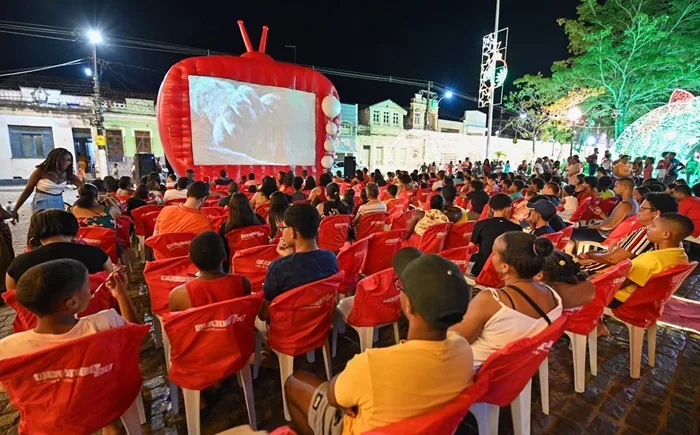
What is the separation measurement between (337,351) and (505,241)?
1.78 metres

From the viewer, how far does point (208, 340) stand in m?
1.81

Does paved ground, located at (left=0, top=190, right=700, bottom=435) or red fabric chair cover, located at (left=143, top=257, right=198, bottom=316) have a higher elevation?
red fabric chair cover, located at (left=143, top=257, right=198, bottom=316)

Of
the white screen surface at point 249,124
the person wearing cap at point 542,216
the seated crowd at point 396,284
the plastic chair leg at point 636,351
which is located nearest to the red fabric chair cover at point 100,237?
the seated crowd at point 396,284

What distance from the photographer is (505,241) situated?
1.83 m

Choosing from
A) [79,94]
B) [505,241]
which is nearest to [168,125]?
[505,241]

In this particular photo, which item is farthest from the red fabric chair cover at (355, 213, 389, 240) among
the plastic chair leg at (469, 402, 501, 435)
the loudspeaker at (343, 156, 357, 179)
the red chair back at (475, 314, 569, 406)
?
the loudspeaker at (343, 156, 357, 179)

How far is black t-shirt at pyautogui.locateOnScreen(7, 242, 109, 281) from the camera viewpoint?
2.12m

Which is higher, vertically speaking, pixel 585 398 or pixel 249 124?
pixel 249 124

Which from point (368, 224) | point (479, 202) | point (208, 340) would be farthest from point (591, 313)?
point (479, 202)

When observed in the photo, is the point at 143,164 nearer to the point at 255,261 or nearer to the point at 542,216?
the point at 255,261

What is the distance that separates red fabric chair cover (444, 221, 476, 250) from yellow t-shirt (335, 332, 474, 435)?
9.94 feet

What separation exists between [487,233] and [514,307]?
74.9 inches

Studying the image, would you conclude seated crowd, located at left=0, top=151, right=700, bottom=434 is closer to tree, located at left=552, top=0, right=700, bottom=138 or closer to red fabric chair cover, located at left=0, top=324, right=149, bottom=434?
red fabric chair cover, located at left=0, top=324, right=149, bottom=434

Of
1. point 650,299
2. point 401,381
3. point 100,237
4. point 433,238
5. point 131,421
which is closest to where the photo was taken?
point 401,381
